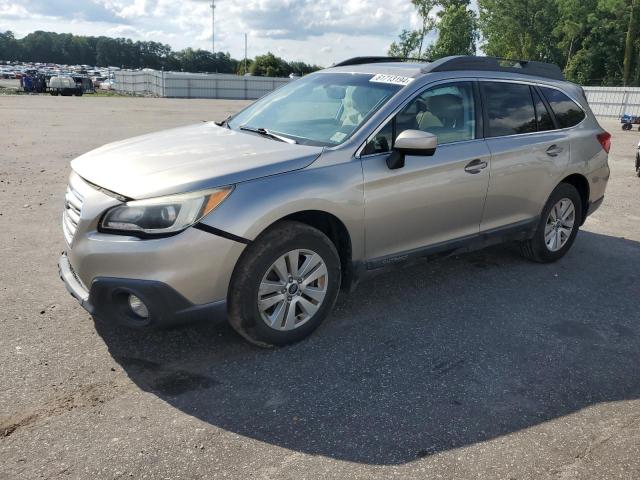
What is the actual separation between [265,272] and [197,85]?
4397cm

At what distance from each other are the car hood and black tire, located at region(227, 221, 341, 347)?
39 centimetres

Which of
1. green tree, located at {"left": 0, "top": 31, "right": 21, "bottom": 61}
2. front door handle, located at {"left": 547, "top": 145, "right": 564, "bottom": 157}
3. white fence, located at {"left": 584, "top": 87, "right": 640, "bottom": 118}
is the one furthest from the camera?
green tree, located at {"left": 0, "top": 31, "right": 21, "bottom": 61}

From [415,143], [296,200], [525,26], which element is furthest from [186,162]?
[525,26]

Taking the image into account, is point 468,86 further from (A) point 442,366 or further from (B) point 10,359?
(B) point 10,359

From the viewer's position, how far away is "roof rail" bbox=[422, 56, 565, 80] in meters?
4.54

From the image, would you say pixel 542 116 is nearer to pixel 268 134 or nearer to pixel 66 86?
pixel 268 134

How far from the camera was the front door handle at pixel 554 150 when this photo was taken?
5.27m

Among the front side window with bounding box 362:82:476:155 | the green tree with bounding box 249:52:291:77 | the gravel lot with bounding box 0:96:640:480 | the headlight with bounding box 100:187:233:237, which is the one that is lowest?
the gravel lot with bounding box 0:96:640:480

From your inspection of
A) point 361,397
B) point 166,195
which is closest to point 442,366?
point 361,397

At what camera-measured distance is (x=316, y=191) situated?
3629 mm

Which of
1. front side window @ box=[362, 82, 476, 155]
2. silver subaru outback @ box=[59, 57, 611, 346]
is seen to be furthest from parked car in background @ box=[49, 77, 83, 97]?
front side window @ box=[362, 82, 476, 155]

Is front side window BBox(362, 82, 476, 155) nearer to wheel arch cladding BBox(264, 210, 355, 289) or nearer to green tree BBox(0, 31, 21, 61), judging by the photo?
wheel arch cladding BBox(264, 210, 355, 289)

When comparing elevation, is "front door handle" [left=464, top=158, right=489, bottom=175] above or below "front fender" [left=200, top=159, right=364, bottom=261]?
above

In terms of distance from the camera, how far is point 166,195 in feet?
10.5
